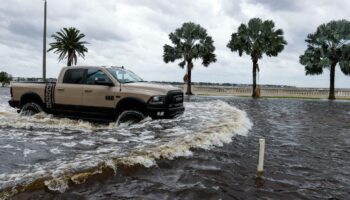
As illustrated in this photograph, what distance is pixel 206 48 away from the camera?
49.3 m

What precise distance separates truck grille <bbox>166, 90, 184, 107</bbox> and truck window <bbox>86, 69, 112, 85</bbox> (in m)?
2.00

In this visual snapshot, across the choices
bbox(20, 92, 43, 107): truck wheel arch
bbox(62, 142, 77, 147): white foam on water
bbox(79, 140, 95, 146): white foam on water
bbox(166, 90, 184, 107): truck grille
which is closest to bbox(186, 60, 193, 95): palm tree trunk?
bbox(20, 92, 43, 107): truck wheel arch

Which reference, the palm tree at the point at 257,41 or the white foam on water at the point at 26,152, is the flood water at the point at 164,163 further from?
the palm tree at the point at 257,41

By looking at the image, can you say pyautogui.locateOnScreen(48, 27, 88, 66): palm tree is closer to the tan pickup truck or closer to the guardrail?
the guardrail

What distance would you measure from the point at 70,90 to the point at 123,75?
5.69 ft

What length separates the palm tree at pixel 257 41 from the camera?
4512 cm

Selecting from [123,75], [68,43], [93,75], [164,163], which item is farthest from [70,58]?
[164,163]

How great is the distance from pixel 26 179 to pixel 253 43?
42.7m

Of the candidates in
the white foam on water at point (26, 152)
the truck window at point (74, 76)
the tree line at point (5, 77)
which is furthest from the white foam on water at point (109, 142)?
the tree line at point (5, 77)

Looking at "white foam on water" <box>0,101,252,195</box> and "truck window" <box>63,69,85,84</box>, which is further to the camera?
"truck window" <box>63,69,85,84</box>

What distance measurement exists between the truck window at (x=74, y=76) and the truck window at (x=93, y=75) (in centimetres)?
26

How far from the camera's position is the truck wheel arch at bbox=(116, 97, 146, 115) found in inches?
432

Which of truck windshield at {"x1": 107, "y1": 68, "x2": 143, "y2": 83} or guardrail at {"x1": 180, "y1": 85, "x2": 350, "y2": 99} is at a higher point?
truck windshield at {"x1": 107, "y1": 68, "x2": 143, "y2": 83}

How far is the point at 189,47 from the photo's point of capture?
163 ft
